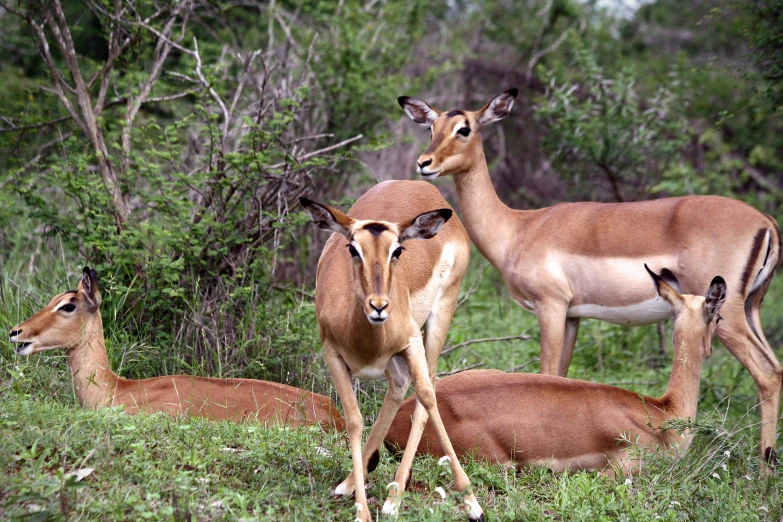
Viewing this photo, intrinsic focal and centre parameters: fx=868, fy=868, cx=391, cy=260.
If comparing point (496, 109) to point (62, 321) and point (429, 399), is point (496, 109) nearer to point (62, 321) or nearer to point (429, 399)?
point (429, 399)

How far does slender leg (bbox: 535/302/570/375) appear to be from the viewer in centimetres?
619

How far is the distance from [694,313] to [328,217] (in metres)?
2.60

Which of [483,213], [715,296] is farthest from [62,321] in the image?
[715,296]

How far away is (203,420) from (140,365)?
1317 mm

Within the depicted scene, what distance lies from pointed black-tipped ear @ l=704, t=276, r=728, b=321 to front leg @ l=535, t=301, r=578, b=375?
1.15 m

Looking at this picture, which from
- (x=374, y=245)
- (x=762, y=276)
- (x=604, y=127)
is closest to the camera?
(x=374, y=245)

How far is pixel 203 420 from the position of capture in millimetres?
4777

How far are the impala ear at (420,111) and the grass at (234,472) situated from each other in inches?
84.0

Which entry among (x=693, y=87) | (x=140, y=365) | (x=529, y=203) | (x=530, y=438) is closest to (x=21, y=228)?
(x=140, y=365)

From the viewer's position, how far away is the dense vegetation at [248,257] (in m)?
4.16

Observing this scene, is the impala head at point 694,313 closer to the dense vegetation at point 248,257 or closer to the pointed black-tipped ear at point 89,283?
the dense vegetation at point 248,257

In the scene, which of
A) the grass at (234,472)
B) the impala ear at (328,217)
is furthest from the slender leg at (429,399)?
the impala ear at (328,217)

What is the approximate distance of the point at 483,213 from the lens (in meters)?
6.75

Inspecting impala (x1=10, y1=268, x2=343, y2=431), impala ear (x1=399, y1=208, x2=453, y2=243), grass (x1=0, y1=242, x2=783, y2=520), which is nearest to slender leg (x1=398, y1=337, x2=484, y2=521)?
grass (x1=0, y1=242, x2=783, y2=520)
